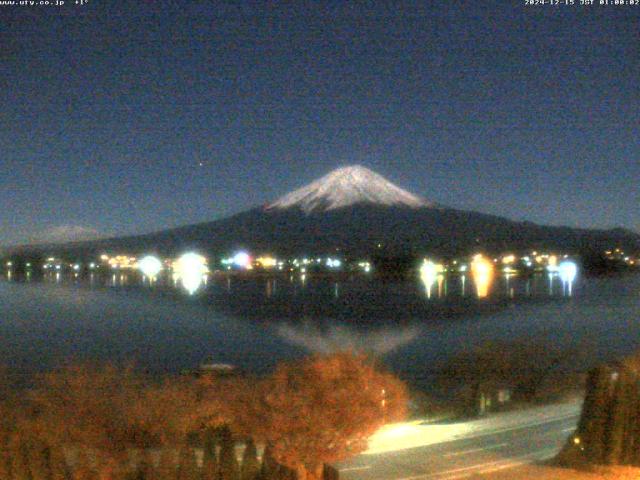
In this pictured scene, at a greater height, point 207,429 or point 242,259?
point 242,259

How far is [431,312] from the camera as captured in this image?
32906 millimetres

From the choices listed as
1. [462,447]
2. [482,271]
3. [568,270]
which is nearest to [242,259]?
[482,271]

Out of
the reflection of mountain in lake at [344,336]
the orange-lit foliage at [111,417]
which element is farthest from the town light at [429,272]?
the orange-lit foliage at [111,417]

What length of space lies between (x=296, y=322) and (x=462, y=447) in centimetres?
2058

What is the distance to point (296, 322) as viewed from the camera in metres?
30.1

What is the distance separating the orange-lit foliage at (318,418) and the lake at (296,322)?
11.6m

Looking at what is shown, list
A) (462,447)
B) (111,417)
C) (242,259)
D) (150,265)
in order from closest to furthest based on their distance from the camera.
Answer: (111,417)
(462,447)
(242,259)
(150,265)

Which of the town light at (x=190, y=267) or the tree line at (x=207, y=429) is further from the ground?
the town light at (x=190, y=267)

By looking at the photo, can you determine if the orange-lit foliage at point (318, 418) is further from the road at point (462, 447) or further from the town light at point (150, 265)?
the town light at point (150, 265)

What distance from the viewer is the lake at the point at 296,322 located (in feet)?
74.2

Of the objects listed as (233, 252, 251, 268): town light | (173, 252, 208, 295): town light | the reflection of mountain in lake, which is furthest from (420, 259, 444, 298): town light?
the reflection of mountain in lake

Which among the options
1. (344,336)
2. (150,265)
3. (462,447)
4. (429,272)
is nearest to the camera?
(462,447)

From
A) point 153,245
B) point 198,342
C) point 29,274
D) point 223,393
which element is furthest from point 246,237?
point 223,393

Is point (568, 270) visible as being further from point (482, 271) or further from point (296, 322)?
point (296, 322)
